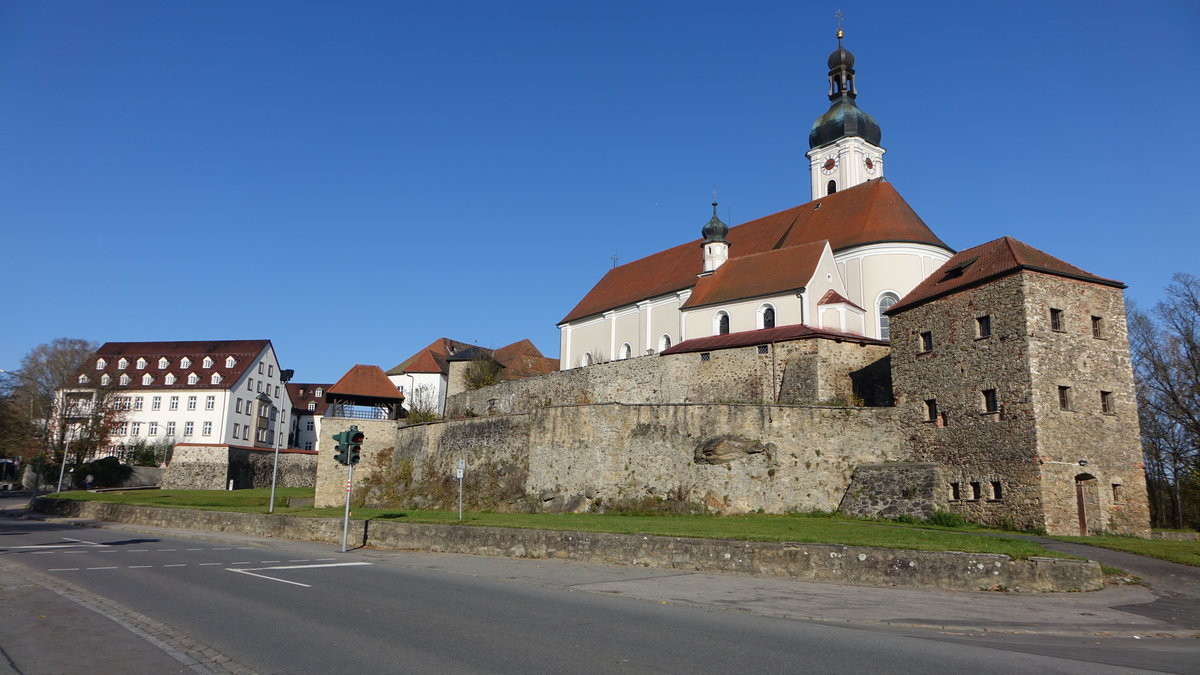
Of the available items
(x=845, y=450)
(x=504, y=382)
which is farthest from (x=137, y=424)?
(x=845, y=450)

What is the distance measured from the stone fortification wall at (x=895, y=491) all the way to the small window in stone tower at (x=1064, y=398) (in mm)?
4489

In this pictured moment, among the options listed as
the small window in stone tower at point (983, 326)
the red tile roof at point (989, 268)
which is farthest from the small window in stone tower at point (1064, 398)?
the red tile roof at point (989, 268)

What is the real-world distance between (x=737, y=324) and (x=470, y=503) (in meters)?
17.0

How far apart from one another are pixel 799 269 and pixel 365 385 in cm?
2462

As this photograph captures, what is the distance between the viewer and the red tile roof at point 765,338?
3538cm

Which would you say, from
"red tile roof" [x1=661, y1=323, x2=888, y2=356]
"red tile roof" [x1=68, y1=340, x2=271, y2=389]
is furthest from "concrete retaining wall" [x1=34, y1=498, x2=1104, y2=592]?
"red tile roof" [x1=68, y1=340, x2=271, y2=389]

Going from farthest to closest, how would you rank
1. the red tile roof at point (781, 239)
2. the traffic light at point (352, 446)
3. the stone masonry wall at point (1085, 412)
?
the red tile roof at point (781, 239) → the stone masonry wall at point (1085, 412) → the traffic light at point (352, 446)

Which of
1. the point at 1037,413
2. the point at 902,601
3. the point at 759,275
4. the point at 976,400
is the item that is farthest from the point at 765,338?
the point at 902,601

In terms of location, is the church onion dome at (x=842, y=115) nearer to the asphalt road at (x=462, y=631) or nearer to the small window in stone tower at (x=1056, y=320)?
the small window in stone tower at (x=1056, y=320)

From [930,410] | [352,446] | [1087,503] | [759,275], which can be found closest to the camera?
[352,446]

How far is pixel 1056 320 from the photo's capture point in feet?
82.8

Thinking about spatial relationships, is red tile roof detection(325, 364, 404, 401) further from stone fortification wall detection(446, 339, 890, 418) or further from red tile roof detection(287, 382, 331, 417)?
red tile roof detection(287, 382, 331, 417)

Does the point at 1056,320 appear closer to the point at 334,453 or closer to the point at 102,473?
the point at 334,453

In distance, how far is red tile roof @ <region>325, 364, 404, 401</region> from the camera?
42719 millimetres
